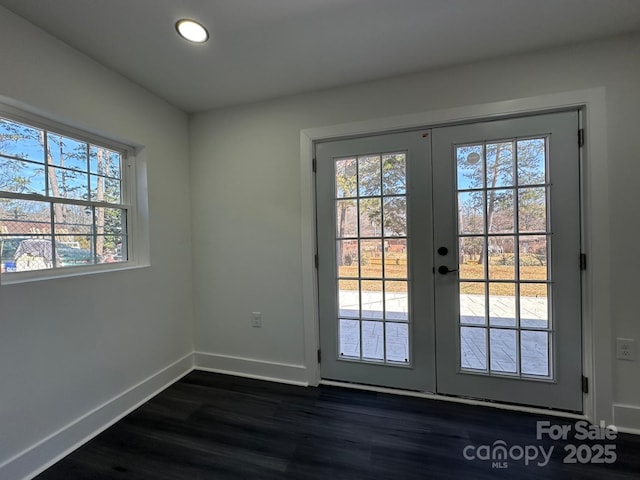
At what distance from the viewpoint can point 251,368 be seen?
7.97 feet

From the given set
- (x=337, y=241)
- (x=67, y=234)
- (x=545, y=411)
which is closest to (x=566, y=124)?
(x=337, y=241)

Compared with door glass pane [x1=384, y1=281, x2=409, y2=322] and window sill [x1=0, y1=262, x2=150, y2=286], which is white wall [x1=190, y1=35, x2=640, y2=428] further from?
door glass pane [x1=384, y1=281, x2=409, y2=322]

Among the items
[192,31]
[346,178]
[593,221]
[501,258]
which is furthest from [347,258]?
[192,31]

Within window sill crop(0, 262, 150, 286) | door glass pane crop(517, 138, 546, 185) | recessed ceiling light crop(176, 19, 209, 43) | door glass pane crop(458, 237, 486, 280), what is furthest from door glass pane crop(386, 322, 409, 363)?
recessed ceiling light crop(176, 19, 209, 43)

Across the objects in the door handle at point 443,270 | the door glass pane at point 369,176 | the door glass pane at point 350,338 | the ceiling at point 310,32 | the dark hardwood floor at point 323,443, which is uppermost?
the ceiling at point 310,32

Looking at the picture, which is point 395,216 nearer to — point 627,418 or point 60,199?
point 627,418

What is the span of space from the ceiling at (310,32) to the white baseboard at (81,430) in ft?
7.54

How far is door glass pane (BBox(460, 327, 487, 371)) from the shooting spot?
1.97 m

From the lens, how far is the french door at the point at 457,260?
1.82 m

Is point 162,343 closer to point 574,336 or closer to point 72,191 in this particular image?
point 72,191

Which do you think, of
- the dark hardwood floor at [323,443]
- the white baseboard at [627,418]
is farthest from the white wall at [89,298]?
the white baseboard at [627,418]

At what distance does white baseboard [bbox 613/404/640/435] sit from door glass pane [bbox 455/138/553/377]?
38cm

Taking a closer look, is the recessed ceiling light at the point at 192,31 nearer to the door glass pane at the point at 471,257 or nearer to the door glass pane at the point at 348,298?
the door glass pane at the point at 348,298

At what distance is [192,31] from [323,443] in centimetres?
254
